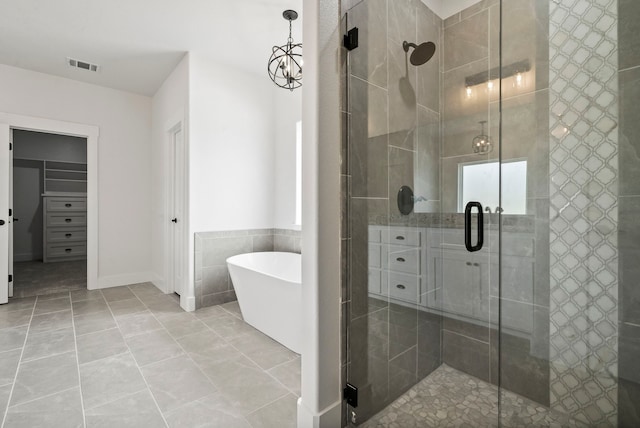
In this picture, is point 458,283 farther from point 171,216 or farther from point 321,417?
point 171,216

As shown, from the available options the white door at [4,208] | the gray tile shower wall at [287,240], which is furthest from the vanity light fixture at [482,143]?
the white door at [4,208]

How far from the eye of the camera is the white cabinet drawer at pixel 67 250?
19.3ft

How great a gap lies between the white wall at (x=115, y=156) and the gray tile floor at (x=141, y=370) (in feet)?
3.76

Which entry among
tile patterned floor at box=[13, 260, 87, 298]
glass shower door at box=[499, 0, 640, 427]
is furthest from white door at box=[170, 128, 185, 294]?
glass shower door at box=[499, 0, 640, 427]

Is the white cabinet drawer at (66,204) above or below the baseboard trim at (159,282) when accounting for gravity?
above

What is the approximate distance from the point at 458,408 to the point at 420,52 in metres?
1.83

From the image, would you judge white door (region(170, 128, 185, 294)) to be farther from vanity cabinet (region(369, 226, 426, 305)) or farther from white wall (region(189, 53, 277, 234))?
vanity cabinet (region(369, 226, 426, 305))

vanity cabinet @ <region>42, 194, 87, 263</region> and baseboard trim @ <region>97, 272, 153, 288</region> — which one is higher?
vanity cabinet @ <region>42, 194, 87, 263</region>

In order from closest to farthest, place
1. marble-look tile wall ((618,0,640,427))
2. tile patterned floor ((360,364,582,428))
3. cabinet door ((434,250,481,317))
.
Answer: marble-look tile wall ((618,0,640,427)) < tile patterned floor ((360,364,582,428)) < cabinet door ((434,250,481,317))

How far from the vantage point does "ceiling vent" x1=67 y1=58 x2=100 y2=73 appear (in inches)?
138

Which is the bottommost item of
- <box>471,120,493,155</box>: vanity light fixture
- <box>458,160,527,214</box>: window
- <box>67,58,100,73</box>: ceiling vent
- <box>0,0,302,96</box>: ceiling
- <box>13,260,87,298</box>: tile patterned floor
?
<box>13,260,87,298</box>: tile patterned floor

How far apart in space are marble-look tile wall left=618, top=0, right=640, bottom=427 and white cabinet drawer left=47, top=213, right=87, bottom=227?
7.99 meters

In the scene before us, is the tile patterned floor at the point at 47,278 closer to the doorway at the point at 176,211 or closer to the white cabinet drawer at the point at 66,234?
the white cabinet drawer at the point at 66,234

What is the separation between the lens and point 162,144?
415cm
